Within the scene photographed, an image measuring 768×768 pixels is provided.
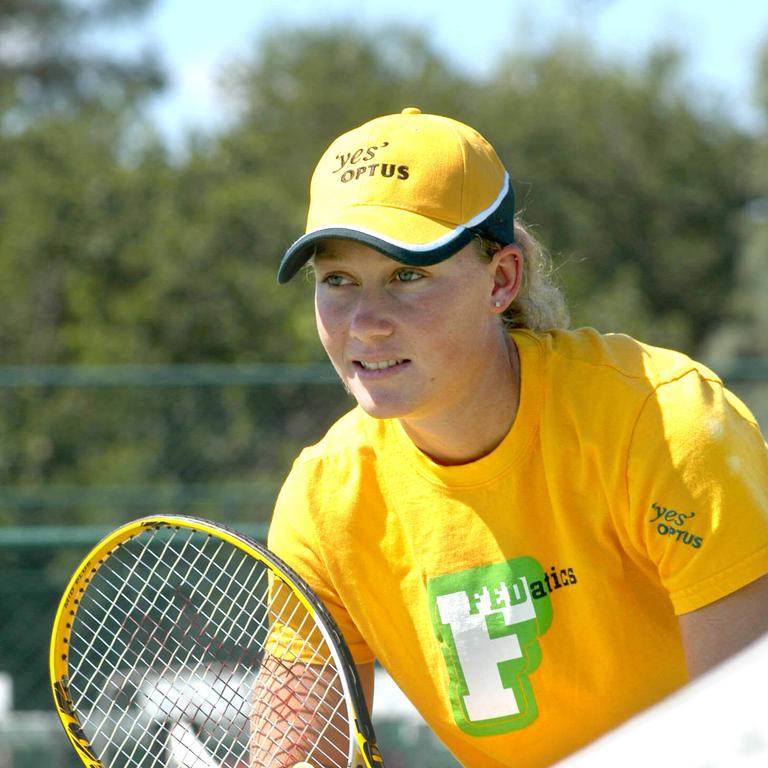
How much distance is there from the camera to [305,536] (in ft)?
8.63

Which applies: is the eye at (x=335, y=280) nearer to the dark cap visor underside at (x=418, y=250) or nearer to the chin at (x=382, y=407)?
the dark cap visor underside at (x=418, y=250)

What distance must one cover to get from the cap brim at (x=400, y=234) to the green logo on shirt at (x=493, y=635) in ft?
1.85

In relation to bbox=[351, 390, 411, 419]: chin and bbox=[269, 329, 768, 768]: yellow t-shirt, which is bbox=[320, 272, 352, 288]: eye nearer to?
bbox=[351, 390, 411, 419]: chin

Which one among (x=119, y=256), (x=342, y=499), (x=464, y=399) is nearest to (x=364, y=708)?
(x=342, y=499)

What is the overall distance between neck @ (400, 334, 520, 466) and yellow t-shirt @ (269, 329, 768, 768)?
0.05 metres

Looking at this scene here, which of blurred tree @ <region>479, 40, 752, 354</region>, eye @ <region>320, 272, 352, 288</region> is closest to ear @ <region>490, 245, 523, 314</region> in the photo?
eye @ <region>320, 272, 352, 288</region>

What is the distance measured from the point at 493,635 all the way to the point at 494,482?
0.90ft

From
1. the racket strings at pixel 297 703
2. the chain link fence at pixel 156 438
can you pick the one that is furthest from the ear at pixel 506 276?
the chain link fence at pixel 156 438

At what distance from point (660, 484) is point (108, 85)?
20.1m

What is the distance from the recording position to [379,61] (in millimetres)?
28312

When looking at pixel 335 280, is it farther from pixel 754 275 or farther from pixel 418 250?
pixel 754 275

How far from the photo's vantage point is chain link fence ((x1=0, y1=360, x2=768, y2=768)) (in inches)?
321

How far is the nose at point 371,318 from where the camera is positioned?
2363 mm

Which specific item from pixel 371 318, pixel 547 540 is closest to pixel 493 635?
pixel 547 540
